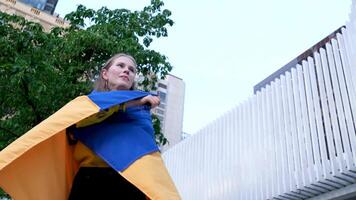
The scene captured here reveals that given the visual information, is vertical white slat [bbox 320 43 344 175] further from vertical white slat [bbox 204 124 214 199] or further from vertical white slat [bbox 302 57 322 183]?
vertical white slat [bbox 204 124 214 199]

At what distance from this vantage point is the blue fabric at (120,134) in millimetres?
1601

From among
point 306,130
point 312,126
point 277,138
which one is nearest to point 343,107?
point 312,126

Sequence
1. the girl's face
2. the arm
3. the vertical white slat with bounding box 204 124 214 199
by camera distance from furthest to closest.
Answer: the vertical white slat with bounding box 204 124 214 199, the girl's face, the arm

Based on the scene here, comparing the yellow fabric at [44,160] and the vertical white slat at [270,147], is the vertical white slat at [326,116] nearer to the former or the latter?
the vertical white slat at [270,147]

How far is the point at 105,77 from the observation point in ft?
6.48

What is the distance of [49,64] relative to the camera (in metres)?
5.55

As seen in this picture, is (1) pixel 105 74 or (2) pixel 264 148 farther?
(2) pixel 264 148

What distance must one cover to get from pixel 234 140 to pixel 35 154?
6.99 m

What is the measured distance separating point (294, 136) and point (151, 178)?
5.44 metres

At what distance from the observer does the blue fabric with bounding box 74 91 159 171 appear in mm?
1601

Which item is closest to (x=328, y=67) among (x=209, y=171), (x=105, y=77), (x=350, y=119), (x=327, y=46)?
(x=327, y=46)

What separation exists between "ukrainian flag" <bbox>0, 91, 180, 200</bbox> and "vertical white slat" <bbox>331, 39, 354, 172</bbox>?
4393mm

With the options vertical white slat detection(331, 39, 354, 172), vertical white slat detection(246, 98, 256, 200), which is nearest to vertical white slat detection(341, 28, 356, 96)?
vertical white slat detection(331, 39, 354, 172)

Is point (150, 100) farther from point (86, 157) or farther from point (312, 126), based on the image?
point (312, 126)
